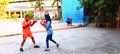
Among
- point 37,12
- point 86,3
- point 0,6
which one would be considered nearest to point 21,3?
point 0,6

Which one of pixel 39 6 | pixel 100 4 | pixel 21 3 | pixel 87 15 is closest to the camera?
pixel 100 4

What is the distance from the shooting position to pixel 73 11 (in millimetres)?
29188

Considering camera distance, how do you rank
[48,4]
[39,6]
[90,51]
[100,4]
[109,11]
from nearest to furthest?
[90,51], [100,4], [109,11], [39,6], [48,4]

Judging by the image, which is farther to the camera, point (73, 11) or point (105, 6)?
point (73, 11)

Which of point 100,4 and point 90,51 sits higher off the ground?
point 100,4

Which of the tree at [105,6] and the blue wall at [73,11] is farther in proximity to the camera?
the blue wall at [73,11]

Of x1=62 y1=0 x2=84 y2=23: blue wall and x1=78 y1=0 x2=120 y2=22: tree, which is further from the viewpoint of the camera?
x1=62 y1=0 x2=84 y2=23: blue wall

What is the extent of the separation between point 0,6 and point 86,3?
26416 millimetres

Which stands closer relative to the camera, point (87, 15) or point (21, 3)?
point (87, 15)

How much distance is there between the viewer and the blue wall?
28.6m

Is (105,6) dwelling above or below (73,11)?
above

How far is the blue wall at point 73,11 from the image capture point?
28562 millimetres

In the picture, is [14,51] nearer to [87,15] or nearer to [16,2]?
[87,15]

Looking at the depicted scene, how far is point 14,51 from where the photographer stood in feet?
34.1
